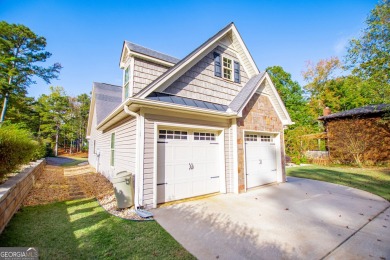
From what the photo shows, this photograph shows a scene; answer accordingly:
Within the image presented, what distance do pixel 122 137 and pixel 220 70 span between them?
493cm

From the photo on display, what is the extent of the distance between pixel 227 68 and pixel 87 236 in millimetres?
7441

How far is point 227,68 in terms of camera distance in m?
7.73

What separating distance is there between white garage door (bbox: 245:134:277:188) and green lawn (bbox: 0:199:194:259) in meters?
4.65

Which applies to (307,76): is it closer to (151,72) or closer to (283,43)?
(283,43)

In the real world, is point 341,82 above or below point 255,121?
above

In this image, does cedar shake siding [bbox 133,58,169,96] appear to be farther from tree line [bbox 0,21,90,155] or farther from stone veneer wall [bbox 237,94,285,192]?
stone veneer wall [bbox 237,94,285,192]

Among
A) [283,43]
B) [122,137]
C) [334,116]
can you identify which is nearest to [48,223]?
[122,137]

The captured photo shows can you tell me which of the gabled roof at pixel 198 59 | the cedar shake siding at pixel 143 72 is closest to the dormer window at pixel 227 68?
the gabled roof at pixel 198 59

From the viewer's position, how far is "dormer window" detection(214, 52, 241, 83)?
7363mm

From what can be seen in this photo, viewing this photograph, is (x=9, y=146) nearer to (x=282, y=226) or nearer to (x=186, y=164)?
(x=186, y=164)

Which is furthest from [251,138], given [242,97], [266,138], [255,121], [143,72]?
[143,72]

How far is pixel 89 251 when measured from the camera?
290cm

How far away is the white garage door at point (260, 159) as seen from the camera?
7.23 metres

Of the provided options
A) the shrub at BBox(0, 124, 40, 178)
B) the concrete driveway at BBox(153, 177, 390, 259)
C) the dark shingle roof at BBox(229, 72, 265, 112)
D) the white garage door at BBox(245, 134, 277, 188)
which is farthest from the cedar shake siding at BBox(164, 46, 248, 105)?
the shrub at BBox(0, 124, 40, 178)
